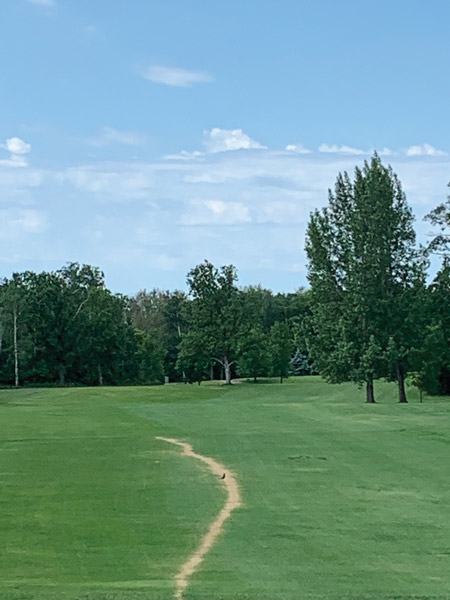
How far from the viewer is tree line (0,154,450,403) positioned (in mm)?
52031

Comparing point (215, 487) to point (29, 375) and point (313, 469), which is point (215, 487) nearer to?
point (313, 469)

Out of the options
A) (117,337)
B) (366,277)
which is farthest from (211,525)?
(117,337)

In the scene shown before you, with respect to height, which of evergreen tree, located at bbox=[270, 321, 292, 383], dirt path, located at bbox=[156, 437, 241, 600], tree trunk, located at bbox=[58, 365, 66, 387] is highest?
evergreen tree, located at bbox=[270, 321, 292, 383]

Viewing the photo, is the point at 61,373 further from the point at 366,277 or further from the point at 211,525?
the point at 211,525

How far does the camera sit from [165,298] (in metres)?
139

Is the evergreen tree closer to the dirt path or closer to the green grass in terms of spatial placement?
the green grass

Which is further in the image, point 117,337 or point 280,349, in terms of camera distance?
point 117,337

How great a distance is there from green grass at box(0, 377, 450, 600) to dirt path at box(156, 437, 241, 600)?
130mm

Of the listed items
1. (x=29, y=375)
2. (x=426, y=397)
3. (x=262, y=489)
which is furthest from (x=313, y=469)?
(x=29, y=375)

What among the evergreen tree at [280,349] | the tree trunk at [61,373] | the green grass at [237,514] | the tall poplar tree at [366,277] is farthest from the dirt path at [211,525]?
the tree trunk at [61,373]

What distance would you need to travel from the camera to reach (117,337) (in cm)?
9838

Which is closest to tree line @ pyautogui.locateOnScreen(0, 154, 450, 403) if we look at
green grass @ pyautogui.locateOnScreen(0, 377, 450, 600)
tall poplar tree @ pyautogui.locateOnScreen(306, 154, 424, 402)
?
tall poplar tree @ pyautogui.locateOnScreen(306, 154, 424, 402)

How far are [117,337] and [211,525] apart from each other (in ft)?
281

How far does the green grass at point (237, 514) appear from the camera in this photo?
32.3ft
